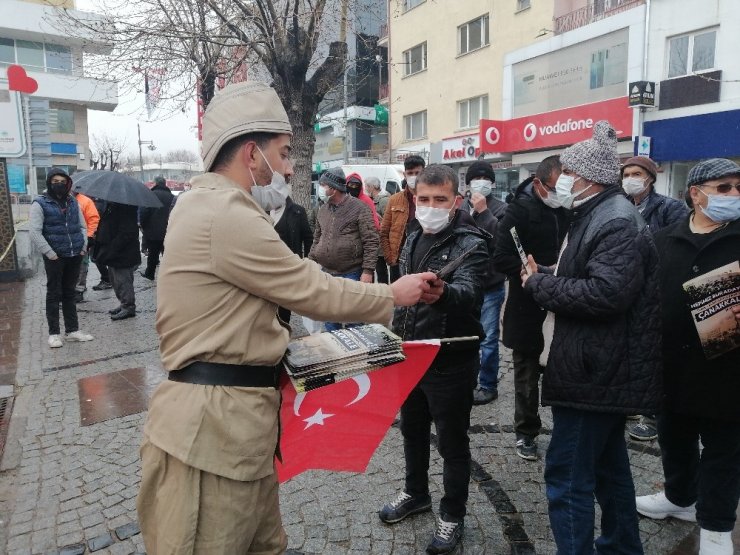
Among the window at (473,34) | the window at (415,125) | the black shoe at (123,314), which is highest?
the window at (473,34)

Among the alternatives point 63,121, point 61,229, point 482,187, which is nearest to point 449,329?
point 482,187

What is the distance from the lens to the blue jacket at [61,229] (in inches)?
266

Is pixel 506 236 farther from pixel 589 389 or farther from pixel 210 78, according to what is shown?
pixel 210 78

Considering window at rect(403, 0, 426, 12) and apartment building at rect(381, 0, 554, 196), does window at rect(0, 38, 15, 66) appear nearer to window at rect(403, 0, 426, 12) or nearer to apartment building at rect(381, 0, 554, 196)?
apartment building at rect(381, 0, 554, 196)

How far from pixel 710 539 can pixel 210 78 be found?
38.7 feet

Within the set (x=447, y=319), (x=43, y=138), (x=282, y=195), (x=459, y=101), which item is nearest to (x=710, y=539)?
(x=447, y=319)

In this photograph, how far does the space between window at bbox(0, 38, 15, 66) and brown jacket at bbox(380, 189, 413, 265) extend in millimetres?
39394

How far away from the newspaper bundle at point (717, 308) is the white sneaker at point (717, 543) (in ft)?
2.88

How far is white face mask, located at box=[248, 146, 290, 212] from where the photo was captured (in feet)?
6.25

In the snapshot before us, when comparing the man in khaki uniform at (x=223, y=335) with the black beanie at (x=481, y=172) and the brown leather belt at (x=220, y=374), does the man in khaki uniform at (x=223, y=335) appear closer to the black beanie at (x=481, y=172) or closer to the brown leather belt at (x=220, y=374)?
the brown leather belt at (x=220, y=374)

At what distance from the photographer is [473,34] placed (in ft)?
76.6

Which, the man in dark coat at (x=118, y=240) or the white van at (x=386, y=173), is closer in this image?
the man in dark coat at (x=118, y=240)

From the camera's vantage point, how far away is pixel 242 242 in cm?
168

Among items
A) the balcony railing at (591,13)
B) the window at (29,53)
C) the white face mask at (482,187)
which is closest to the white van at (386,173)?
the balcony railing at (591,13)
